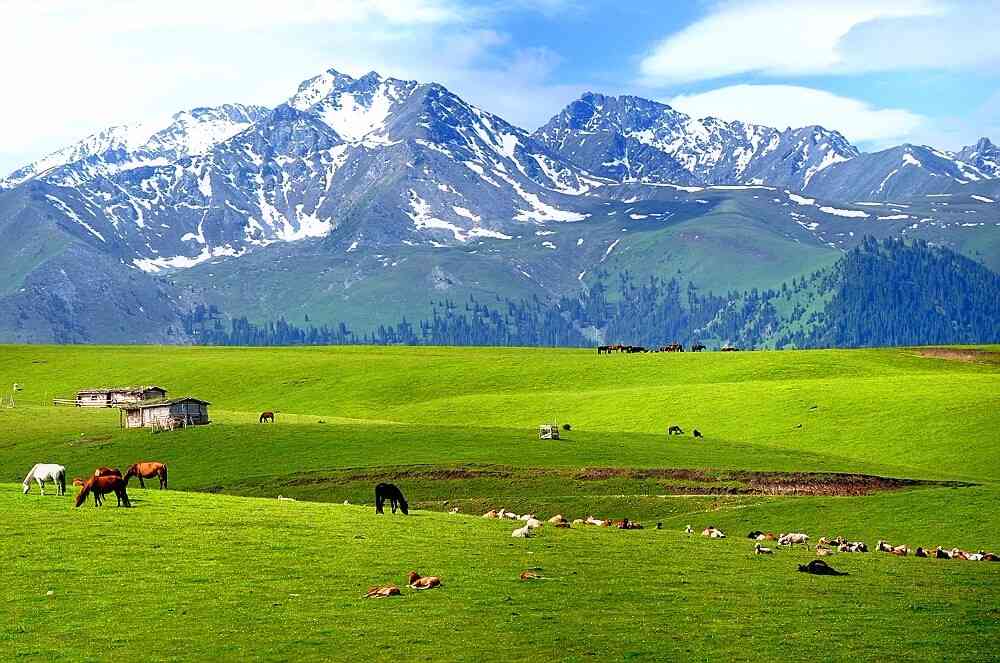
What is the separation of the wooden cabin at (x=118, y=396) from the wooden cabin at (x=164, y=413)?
72.5 feet

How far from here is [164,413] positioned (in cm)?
11862

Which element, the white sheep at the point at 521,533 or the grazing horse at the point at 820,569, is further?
the white sheep at the point at 521,533

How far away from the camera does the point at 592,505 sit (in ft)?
257

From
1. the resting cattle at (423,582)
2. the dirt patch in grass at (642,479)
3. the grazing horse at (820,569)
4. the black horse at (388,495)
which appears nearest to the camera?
the resting cattle at (423,582)

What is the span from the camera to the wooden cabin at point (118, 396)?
144000mm

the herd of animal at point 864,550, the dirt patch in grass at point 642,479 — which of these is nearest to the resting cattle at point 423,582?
the herd of animal at point 864,550

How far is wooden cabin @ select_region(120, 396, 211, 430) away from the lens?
118438 mm

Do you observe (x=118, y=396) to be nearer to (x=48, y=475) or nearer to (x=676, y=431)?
(x=676, y=431)

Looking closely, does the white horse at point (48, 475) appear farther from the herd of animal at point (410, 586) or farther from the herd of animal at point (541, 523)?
the herd of animal at point (410, 586)

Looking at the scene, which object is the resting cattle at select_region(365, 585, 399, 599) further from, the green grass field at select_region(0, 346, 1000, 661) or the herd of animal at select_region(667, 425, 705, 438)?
the herd of animal at select_region(667, 425, 705, 438)

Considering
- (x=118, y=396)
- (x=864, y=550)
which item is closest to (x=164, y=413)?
A: (x=118, y=396)

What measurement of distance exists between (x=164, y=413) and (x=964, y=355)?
328 feet

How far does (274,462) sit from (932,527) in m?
48.1

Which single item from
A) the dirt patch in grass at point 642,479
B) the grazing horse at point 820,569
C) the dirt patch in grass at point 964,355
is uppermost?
the dirt patch in grass at point 964,355
